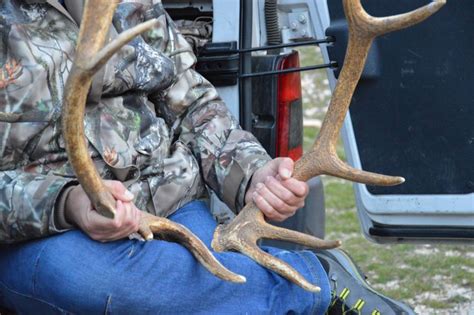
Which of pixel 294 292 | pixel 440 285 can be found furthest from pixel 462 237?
pixel 440 285

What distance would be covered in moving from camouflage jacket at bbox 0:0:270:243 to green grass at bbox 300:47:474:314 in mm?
1993

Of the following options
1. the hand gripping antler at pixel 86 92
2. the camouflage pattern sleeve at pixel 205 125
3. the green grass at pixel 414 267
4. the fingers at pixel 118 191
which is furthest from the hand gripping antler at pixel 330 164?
the green grass at pixel 414 267

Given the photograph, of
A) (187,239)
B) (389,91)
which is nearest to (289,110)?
(389,91)

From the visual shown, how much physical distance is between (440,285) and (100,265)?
286 centimetres

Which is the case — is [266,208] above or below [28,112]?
below

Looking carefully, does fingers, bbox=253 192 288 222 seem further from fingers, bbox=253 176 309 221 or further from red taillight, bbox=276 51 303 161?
red taillight, bbox=276 51 303 161

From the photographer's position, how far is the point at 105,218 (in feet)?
8.70

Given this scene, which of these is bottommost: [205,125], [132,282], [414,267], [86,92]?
[414,267]

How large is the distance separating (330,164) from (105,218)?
66cm

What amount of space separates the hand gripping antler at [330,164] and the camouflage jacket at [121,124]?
0.14 m

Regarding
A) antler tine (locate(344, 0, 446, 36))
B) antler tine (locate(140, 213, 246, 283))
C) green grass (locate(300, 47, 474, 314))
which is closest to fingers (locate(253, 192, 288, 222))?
antler tine (locate(140, 213, 246, 283))

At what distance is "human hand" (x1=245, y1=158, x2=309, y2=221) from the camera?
300 centimetres

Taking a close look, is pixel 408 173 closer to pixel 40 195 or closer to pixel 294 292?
pixel 294 292

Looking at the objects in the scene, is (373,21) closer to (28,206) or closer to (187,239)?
(187,239)
